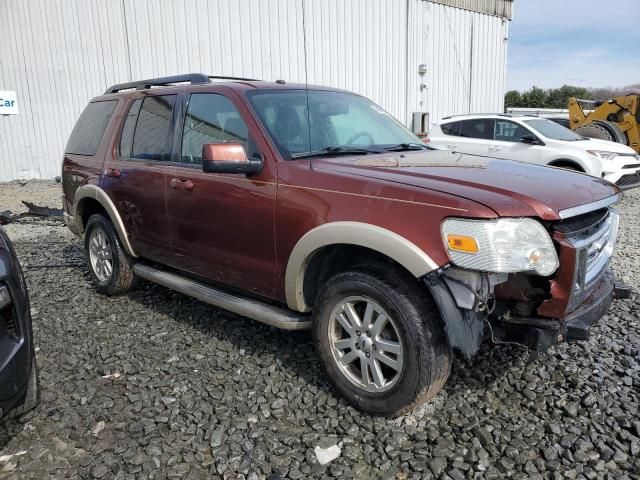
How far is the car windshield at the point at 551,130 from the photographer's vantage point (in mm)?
9687

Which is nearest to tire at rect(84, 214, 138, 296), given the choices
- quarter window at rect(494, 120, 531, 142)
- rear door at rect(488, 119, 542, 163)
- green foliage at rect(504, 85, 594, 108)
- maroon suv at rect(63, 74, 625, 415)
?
maroon suv at rect(63, 74, 625, 415)

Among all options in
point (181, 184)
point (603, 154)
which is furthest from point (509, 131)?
point (181, 184)

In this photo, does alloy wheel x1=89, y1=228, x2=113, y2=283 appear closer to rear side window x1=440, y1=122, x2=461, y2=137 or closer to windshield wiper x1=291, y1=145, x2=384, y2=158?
windshield wiper x1=291, y1=145, x2=384, y2=158

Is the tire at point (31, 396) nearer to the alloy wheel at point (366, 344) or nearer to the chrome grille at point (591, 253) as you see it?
the alloy wheel at point (366, 344)

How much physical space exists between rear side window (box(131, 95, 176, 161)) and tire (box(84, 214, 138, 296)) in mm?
848

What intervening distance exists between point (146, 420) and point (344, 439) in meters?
1.14

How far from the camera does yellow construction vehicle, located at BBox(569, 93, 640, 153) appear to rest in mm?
12984

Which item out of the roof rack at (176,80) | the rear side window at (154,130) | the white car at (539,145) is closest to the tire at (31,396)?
the rear side window at (154,130)

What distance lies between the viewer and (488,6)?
19453 millimetres

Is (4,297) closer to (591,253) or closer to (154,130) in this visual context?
(154,130)

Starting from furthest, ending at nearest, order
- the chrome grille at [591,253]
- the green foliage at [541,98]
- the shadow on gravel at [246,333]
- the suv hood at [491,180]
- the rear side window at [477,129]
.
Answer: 1. the green foliage at [541,98]
2. the rear side window at [477,129]
3. the shadow on gravel at [246,333]
4. the chrome grille at [591,253]
5. the suv hood at [491,180]

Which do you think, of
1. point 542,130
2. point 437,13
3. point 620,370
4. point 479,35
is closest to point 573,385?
point 620,370

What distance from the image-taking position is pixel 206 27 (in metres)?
14.1

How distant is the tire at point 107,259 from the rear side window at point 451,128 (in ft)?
25.3
